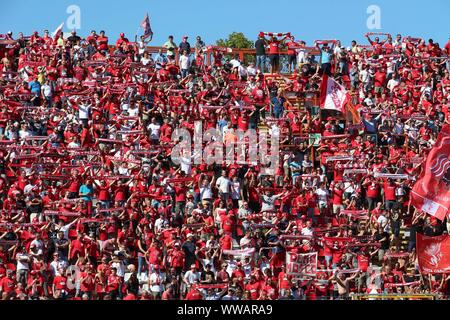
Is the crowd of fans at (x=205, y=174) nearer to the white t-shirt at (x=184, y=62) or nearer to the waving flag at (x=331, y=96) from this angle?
the white t-shirt at (x=184, y=62)

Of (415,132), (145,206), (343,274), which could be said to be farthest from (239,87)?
(343,274)

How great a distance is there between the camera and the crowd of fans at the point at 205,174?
24.7m

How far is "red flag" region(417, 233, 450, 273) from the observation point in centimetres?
2573

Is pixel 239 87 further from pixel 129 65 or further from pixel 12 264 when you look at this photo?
pixel 12 264

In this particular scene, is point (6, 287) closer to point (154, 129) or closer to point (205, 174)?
point (205, 174)

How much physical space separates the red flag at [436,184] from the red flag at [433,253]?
2.57 ft

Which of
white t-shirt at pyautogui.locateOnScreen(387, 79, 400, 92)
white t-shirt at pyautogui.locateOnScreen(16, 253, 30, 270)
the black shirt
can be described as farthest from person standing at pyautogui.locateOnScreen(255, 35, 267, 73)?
white t-shirt at pyautogui.locateOnScreen(16, 253, 30, 270)

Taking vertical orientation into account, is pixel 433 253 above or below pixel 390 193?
below

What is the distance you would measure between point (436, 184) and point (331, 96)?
5.60m

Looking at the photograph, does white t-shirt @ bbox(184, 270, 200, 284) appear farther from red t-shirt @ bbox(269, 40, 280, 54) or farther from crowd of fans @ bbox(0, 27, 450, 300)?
red t-shirt @ bbox(269, 40, 280, 54)

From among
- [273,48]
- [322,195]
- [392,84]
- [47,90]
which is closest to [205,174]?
[322,195]

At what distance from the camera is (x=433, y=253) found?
26.1m

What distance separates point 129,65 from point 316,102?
16.3ft
